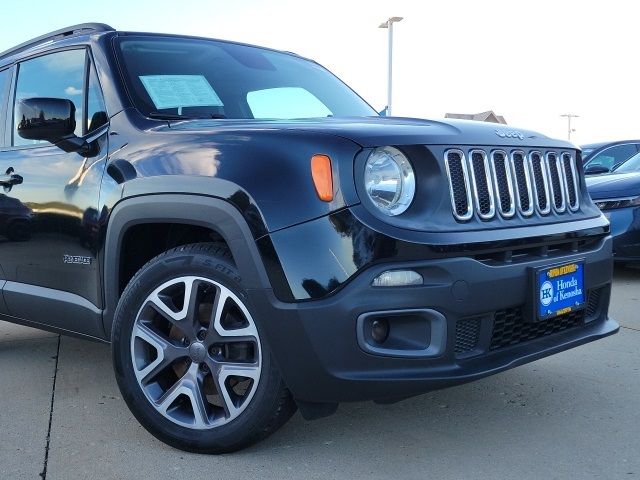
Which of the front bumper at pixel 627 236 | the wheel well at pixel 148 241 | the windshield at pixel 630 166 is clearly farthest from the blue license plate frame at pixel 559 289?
the windshield at pixel 630 166

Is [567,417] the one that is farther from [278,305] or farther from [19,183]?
[19,183]

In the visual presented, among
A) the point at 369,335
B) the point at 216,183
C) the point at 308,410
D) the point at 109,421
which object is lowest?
the point at 109,421

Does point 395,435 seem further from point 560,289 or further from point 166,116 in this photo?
point 166,116

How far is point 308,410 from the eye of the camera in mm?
2641

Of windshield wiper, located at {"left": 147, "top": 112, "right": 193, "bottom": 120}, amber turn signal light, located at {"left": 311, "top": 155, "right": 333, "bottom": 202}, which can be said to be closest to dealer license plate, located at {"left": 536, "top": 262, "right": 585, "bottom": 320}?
amber turn signal light, located at {"left": 311, "top": 155, "right": 333, "bottom": 202}

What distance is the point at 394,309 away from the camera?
2451 mm

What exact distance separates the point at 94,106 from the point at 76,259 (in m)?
0.74

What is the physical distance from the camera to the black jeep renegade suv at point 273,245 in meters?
2.48

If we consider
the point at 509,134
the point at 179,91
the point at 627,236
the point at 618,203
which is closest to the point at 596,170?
the point at 618,203

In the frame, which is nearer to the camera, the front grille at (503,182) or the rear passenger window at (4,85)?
the front grille at (503,182)

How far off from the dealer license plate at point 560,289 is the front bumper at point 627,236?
376 centimetres

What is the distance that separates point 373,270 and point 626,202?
4.84 m

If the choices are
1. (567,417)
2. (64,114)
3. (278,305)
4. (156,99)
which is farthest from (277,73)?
(567,417)

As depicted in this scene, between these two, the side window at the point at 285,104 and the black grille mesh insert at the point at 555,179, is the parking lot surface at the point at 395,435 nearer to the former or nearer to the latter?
the black grille mesh insert at the point at 555,179
